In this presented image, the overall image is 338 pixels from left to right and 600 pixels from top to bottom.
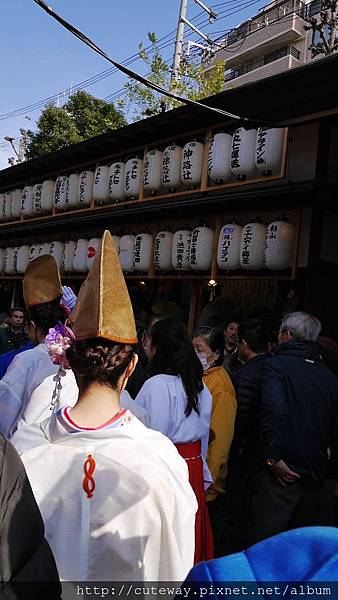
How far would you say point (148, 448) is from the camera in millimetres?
1732

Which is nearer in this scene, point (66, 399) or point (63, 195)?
point (66, 399)

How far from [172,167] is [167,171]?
13cm

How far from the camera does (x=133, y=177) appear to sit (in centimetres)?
997

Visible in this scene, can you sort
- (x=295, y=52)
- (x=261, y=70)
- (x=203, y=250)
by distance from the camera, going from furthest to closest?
(x=261, y=70) → (x=295, y=52) → (x=203, y=250)

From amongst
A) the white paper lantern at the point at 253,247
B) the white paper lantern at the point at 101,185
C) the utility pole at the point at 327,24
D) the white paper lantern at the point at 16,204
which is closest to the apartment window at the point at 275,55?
the utility pole at the point at 327,24

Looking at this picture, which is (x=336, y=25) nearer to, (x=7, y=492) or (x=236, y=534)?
(x=236, y=534)

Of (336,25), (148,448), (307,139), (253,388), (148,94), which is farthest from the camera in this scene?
(148,94)

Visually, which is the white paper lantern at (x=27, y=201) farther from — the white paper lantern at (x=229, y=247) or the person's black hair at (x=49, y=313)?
the person's black hair at (x=49, y=313)

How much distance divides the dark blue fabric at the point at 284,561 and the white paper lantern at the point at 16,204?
15176 mm

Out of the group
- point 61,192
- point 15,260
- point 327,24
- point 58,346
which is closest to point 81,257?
point 61,192

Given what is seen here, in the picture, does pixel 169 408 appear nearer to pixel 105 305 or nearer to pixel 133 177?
pixel 105 305

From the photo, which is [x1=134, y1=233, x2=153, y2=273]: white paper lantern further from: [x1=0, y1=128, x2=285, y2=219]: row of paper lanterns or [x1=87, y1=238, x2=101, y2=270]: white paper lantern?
[x1=87, y1=238, x2=101, y2=270]: white paper lantern

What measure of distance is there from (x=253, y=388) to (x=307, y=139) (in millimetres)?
5094

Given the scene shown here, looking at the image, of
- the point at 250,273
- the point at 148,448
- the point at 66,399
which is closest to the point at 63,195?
the point at 250,273
